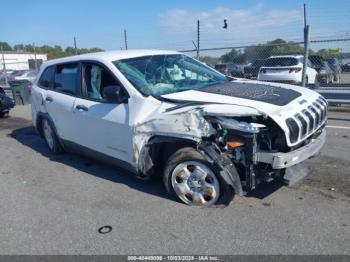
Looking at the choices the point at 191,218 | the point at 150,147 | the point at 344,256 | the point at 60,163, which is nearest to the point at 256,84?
the point at 150,147

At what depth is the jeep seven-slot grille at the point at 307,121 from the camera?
3680 mm

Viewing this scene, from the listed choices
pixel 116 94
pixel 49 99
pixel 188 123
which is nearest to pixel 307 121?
pixel 188 123

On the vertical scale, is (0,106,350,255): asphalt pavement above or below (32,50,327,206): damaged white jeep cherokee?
below

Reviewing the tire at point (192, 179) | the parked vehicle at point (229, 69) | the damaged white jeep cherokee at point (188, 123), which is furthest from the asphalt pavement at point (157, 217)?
the parked vehicle at point (229, 69)

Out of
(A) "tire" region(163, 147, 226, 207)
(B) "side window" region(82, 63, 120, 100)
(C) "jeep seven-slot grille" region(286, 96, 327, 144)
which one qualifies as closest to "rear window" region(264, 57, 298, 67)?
(C) "jeep seven-slot grille" region(286, 96, 327, 144)

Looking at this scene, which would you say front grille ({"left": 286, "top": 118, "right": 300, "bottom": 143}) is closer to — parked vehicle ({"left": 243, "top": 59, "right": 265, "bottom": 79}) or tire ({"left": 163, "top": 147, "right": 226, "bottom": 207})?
tire ({"left": 163, "top": 147, "right": 226, "bottom": 207})

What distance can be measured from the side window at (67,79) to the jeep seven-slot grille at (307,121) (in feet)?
10.5

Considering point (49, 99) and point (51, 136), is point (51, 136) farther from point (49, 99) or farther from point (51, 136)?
point (49, 99)

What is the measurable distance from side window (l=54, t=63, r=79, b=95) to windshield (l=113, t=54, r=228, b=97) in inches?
37.9

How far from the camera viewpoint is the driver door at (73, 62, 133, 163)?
4555 mm

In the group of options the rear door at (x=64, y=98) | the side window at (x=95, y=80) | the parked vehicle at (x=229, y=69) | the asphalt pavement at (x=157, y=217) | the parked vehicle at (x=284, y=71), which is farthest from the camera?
the parked vehicle at (x=229, y=69)

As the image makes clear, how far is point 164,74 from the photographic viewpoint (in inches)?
194

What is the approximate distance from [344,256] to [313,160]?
2666mm

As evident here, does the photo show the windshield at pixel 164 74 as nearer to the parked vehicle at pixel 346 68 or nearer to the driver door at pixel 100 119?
the driver door at pixel 100 119
